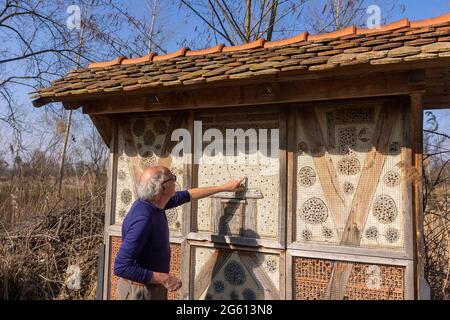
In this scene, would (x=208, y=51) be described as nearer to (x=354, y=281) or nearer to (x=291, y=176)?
(x=291, y=176)

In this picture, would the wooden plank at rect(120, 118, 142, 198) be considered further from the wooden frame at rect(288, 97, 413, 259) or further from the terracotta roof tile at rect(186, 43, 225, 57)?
the wooden frame at rect(288, 97, 413, 259)

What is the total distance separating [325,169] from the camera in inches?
134

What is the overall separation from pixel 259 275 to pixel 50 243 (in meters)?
4.07

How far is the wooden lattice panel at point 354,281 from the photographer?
308 cm

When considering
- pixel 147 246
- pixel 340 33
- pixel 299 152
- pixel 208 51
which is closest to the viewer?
pixel 147 246

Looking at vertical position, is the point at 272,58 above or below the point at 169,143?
above

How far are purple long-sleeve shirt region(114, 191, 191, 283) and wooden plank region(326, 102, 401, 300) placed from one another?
1.56 meters

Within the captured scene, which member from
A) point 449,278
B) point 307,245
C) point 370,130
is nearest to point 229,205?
point 307,245

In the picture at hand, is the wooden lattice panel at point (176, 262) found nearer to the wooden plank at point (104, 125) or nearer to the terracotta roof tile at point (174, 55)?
the wooden plank at point (104, 125)

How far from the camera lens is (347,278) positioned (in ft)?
10.6

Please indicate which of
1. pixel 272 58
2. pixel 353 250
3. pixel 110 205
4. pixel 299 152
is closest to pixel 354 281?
pixel 353 250

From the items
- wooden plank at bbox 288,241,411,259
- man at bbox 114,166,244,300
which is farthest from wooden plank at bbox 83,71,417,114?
wooden plank at bbox 288,241,411,259

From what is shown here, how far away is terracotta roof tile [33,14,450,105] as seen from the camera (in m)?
2.71
